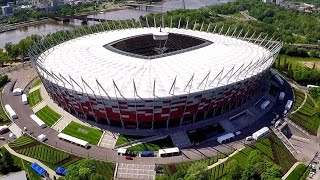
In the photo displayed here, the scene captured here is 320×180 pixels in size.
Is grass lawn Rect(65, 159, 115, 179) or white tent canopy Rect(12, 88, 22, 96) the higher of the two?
white tent canopy Rect(12, 88, 22, 96)

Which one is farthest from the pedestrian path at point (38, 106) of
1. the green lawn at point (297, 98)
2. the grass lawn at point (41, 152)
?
the green lawn at point (297, 98)

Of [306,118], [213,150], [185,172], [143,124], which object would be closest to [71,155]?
[143,124]

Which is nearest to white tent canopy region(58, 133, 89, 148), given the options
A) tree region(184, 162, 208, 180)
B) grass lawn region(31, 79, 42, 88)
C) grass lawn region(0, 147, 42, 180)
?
grass lawn region(0, 147, 42, 180)

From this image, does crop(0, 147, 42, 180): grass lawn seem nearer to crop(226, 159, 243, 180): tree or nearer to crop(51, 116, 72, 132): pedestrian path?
crop(51, 116, 72, 132): pedestrian path

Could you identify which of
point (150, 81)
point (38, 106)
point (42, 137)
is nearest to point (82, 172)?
point (42, 137)

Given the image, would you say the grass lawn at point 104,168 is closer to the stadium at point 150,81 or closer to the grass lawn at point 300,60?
the stadium at point 150,81

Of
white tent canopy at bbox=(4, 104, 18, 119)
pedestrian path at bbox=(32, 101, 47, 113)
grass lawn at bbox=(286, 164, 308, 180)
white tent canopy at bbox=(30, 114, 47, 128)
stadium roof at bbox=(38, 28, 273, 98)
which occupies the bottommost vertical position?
grass lawn at bbox=(286, 164, 308, 180)

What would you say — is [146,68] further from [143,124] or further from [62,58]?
[62,58]
